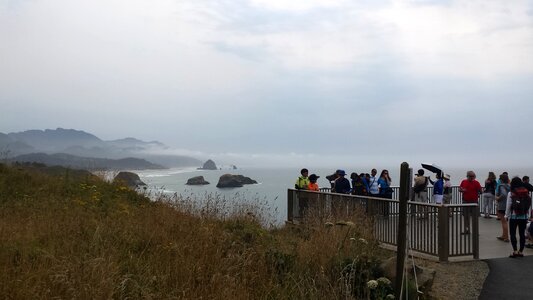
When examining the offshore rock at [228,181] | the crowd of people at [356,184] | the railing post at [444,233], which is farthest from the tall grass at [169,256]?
the offshore rock at [228,181]

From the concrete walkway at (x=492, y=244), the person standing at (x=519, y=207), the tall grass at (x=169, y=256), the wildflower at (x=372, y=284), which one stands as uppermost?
the person standing at (x=519, y=207)

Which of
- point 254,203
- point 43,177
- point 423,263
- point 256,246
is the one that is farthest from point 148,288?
point 43,177

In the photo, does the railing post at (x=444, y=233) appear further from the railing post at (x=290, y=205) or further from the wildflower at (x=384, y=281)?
the railing post at (x=290, y=205)

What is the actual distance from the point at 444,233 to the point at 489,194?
25.7 ft

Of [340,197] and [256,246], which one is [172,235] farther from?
[340,197]

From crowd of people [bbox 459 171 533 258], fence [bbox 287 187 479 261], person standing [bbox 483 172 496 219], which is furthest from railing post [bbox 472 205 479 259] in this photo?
person standing [bbox 483 172 496 219]

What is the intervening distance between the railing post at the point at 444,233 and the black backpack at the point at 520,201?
1707 millimetres

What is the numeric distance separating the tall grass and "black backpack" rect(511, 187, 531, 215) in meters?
3.16

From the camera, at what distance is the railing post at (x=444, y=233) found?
9414mm

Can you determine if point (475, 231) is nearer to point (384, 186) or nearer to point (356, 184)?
point (356, 184)

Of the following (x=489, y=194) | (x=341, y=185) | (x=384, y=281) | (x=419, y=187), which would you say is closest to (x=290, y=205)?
(x=341, y=185)

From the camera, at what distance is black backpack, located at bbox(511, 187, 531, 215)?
9984 mm

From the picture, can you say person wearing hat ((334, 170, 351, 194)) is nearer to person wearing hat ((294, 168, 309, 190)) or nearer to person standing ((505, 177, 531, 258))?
person wearing hat ((294, 168, 309, 190))

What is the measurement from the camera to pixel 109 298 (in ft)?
14.7
